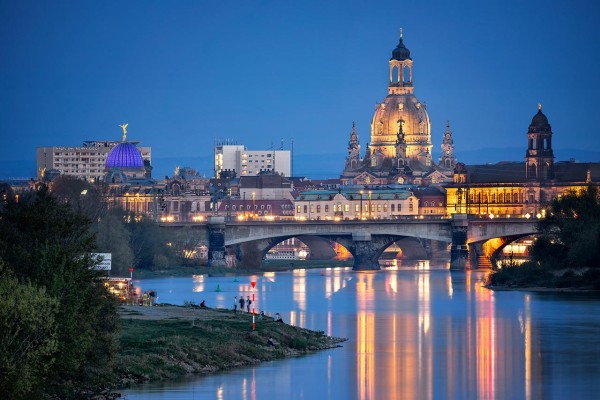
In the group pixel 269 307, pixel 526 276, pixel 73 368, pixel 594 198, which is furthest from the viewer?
pixel 594 198

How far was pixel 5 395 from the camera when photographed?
154ft

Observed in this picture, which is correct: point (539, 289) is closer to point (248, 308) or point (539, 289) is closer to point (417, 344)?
point (248, 308)

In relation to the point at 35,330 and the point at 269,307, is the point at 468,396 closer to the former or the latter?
the point at 35,330

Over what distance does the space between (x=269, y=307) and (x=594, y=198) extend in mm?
40840

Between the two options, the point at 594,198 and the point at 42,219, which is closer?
the point at 42,219

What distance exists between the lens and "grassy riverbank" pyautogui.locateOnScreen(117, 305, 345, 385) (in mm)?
64188

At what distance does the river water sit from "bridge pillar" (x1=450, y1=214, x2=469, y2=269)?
1342 inches

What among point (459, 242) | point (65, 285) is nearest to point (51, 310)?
point (65, 285)

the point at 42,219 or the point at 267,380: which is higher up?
the point at 42,219

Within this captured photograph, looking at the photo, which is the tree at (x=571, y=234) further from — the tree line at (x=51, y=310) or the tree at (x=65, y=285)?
the tree at (x=65, y=285)

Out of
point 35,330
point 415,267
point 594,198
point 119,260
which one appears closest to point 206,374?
point 35,330

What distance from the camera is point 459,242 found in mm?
178375

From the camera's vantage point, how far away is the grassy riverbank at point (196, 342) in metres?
64.2

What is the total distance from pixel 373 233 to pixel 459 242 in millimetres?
8751
